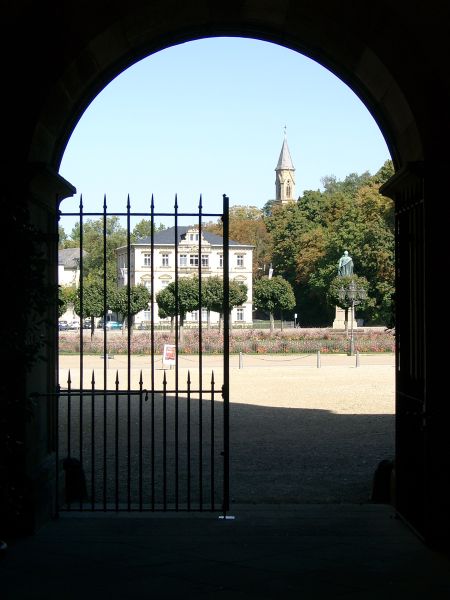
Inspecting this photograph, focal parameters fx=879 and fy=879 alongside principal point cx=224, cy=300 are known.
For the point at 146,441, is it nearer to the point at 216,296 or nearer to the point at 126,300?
the point at 126,300

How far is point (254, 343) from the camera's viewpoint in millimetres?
35125

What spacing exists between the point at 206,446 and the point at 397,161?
249 inches

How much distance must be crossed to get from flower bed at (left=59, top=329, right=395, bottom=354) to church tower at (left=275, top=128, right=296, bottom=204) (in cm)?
7871

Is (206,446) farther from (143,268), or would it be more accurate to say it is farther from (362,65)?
(143,268)

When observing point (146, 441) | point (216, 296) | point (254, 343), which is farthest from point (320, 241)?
point (146, 441)

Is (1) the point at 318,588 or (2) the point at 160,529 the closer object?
(1) the point at 318,588

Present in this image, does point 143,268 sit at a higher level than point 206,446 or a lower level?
higher

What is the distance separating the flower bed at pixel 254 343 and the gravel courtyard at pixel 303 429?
6658 millimetres

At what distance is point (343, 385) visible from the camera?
69.1ft

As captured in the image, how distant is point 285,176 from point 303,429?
10582cm

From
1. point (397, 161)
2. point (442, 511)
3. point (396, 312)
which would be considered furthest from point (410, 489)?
point (397, 161)

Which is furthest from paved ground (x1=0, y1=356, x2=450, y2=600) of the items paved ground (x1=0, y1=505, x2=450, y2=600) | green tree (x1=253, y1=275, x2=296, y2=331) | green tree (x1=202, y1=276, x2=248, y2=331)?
green tree (x1=253, y1=275, x2=296, y2=331)

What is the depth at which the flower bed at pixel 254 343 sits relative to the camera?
33.9 meters

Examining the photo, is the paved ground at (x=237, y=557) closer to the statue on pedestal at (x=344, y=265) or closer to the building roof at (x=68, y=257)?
the statue on pedestal at (x=344, y=265)
